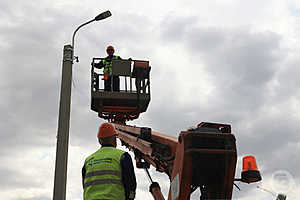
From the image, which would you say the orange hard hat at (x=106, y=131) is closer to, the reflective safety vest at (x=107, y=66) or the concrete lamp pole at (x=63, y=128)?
the concrete lamp pole at (x=63, y=128)

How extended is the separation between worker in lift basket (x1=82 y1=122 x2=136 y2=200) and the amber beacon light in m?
1.21

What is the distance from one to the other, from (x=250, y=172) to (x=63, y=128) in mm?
3385

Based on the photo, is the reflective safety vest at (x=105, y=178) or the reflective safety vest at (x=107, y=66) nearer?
the reflective safety vest at (x=105, y=178)

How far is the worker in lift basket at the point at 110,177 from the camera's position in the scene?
3760 mm

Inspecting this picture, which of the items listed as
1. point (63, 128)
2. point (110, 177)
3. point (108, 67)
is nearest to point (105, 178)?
point (110, 177)

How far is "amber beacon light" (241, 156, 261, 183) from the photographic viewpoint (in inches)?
154

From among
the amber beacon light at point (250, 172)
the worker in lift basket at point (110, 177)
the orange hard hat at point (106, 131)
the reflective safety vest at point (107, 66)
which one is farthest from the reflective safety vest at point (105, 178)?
the reflective safety vest at point (107, 66)

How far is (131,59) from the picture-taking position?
12.3 m

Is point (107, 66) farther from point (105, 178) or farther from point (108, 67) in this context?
point (105, 178)

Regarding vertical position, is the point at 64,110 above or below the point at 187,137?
above

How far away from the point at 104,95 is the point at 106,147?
25.4 feet

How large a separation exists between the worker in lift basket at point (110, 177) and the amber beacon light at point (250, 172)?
1214mm

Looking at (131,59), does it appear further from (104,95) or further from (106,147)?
(106,147)

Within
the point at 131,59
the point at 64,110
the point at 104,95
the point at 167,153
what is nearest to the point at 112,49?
the point at 131,59
